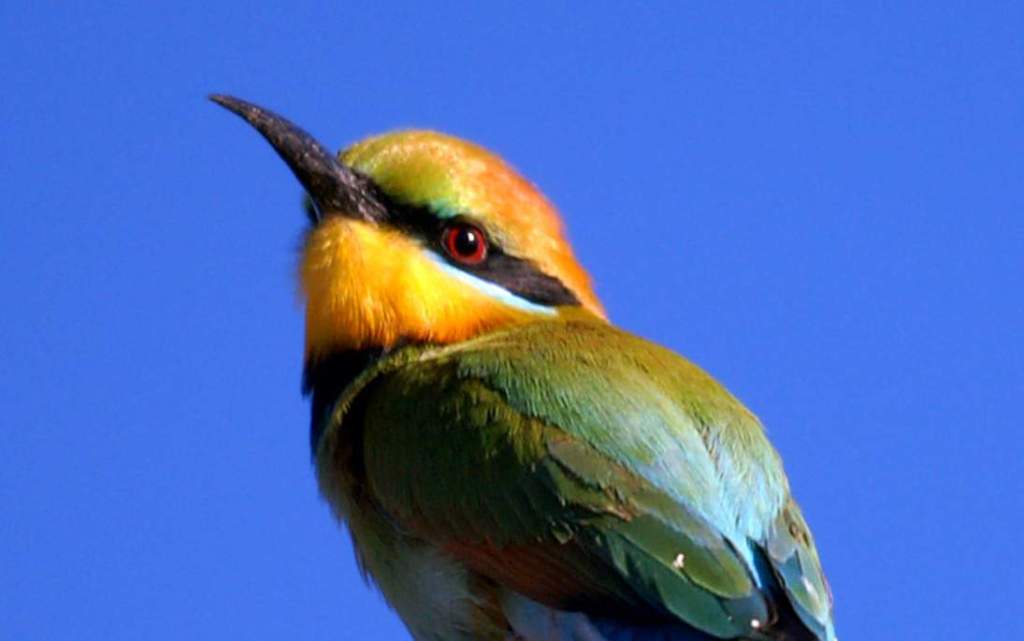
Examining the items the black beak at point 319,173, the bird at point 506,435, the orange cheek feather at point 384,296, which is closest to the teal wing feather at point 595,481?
the bird at point 506,435

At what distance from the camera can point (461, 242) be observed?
13.5ft

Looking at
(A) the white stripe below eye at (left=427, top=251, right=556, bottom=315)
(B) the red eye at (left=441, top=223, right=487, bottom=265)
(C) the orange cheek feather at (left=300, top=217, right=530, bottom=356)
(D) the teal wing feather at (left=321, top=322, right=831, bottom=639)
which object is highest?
(B) the red eye at (left=441, top=223, right=487, bottom=265)

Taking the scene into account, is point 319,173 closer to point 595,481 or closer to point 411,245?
point 411,245

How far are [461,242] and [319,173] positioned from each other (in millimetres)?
289

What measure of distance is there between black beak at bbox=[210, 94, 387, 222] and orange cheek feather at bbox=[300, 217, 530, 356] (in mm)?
27

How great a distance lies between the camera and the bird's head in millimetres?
Result: 4055

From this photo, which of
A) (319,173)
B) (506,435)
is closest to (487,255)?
(319,173)

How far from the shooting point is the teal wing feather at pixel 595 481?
3428 millimetres

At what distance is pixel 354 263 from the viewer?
4.09 metres

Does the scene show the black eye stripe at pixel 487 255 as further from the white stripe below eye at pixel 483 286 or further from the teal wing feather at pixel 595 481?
the teal wing feather at pixel 595 481

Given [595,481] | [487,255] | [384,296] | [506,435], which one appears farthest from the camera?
[487,255]

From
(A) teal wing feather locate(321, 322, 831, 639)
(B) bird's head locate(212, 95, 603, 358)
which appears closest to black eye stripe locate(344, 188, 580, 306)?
(B) bird's head locate(212, 95, 603, 358)

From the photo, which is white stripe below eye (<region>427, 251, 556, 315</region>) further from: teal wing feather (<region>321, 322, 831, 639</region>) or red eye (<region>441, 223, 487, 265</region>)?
teal wing feather (<region>321, 322, 831, 639</region>)

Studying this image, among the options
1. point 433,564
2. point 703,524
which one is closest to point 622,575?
point 703,524
